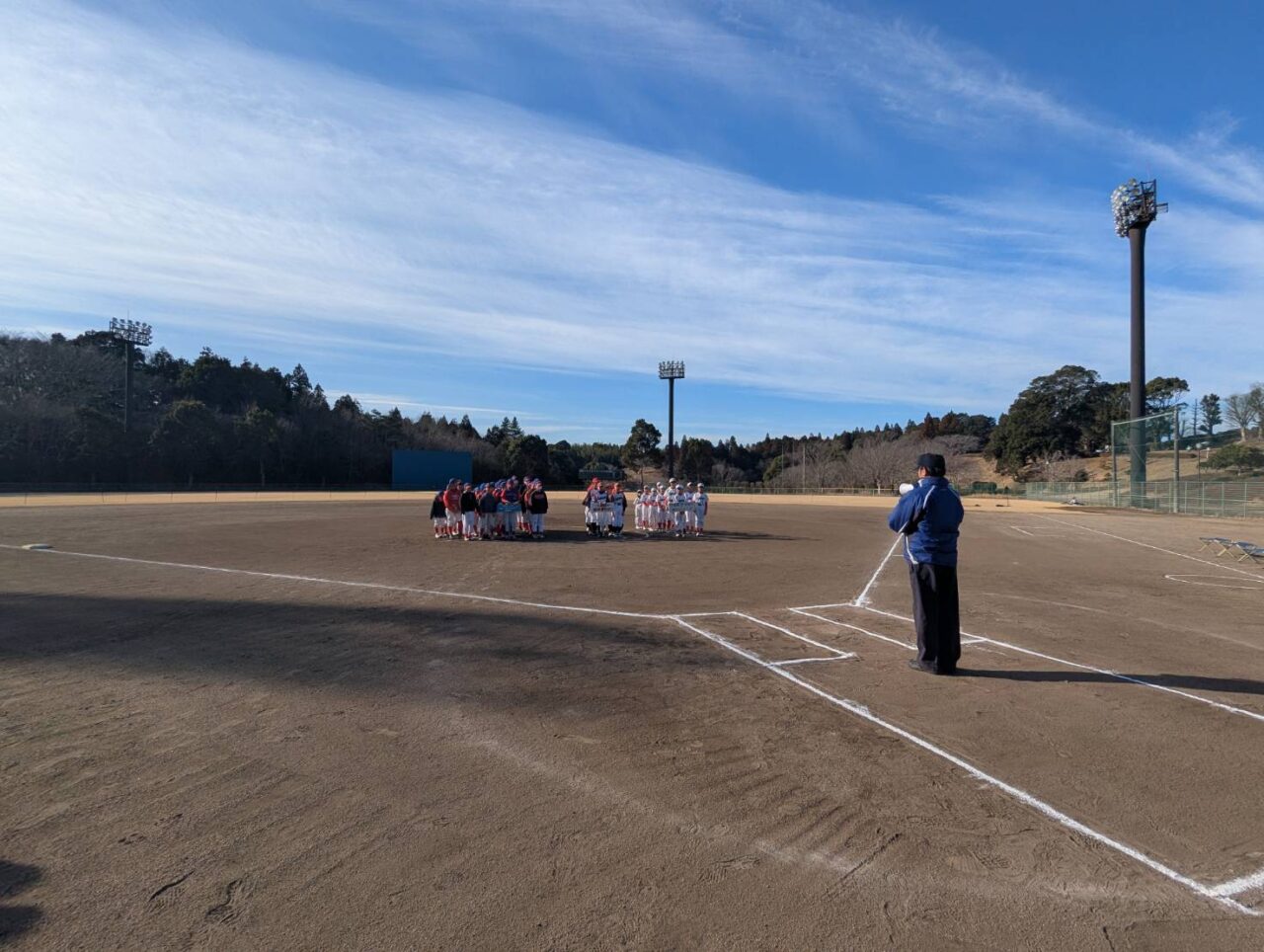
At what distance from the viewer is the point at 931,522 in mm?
6672

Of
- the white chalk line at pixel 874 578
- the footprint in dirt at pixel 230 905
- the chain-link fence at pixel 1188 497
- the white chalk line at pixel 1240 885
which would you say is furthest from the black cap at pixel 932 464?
the chain-link fence at pixel 1188 497

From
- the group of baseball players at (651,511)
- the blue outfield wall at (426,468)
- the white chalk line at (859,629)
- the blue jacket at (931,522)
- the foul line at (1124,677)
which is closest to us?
the foul line at (1124,677)

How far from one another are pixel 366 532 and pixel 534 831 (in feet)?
68.8

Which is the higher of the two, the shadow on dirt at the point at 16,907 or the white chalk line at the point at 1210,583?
the shadow on dirt at the point at 16,907

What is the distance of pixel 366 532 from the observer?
75.9 feet

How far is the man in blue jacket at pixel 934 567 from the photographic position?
6.65 metres

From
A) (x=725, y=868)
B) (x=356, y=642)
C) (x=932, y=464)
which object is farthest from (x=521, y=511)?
(x=725, y=868)

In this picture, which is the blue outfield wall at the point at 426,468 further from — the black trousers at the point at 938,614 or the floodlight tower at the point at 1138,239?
the black trousers at the point at 938,614

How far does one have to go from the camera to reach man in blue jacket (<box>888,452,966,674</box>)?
6.65 m

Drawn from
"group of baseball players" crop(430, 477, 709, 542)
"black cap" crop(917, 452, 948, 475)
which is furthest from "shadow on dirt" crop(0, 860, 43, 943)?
"group of baseball players" crop(430, 477, 709, 542)

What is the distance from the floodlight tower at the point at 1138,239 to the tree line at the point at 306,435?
18.4ft

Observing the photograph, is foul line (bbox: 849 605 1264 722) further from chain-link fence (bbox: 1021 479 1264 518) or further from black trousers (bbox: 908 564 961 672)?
chain-link fence (bbox: 1021 479 1264 518)

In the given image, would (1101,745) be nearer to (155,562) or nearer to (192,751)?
(192,751)

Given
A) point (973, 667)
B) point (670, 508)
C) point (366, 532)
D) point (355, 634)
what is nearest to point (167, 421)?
point (366, 532)
